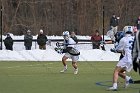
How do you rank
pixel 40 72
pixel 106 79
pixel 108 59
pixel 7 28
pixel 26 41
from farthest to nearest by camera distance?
pixel 7 28, pixel 26 41, pixel 108 59, pixel 40 72, pixel 106 79

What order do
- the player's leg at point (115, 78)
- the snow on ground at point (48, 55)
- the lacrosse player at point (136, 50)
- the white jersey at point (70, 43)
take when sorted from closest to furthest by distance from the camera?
1. the lacrosse player at point (136, 50)
2. the player's leg at point (115, 78)
3. the white jersey at point (70, 43)
4. the snow on ground at point (48, 55)

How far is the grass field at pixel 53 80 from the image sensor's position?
1759cm

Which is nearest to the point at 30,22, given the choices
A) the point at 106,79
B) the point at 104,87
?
the point at 106,79

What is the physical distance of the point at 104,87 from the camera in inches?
726

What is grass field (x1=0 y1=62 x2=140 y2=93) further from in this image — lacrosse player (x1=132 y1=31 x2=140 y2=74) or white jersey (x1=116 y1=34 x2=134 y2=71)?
Result: lacrosse player (x1=132 y1=31 x2=140 y2=74)

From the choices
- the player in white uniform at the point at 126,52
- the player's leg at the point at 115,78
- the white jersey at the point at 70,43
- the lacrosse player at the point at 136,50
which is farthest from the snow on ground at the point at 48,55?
the lacrosse player at the point at 136,50

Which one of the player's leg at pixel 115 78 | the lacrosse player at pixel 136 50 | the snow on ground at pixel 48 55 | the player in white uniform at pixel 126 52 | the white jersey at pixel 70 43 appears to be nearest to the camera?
the lacrosse player at pixel 136 50

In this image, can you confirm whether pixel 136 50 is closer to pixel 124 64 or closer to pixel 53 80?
pixel 124 64

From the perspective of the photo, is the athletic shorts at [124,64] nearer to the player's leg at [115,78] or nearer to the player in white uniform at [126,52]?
the player in white uniform at [126,52]

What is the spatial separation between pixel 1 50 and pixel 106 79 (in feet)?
46.1

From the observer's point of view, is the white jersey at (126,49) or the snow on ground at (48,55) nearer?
the white jersey at (126,49)

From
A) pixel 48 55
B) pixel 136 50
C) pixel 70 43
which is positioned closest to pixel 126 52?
pixel 136 50

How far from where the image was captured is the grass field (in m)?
17.6

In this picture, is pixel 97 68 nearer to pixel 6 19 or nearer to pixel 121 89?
pixel 121 89
